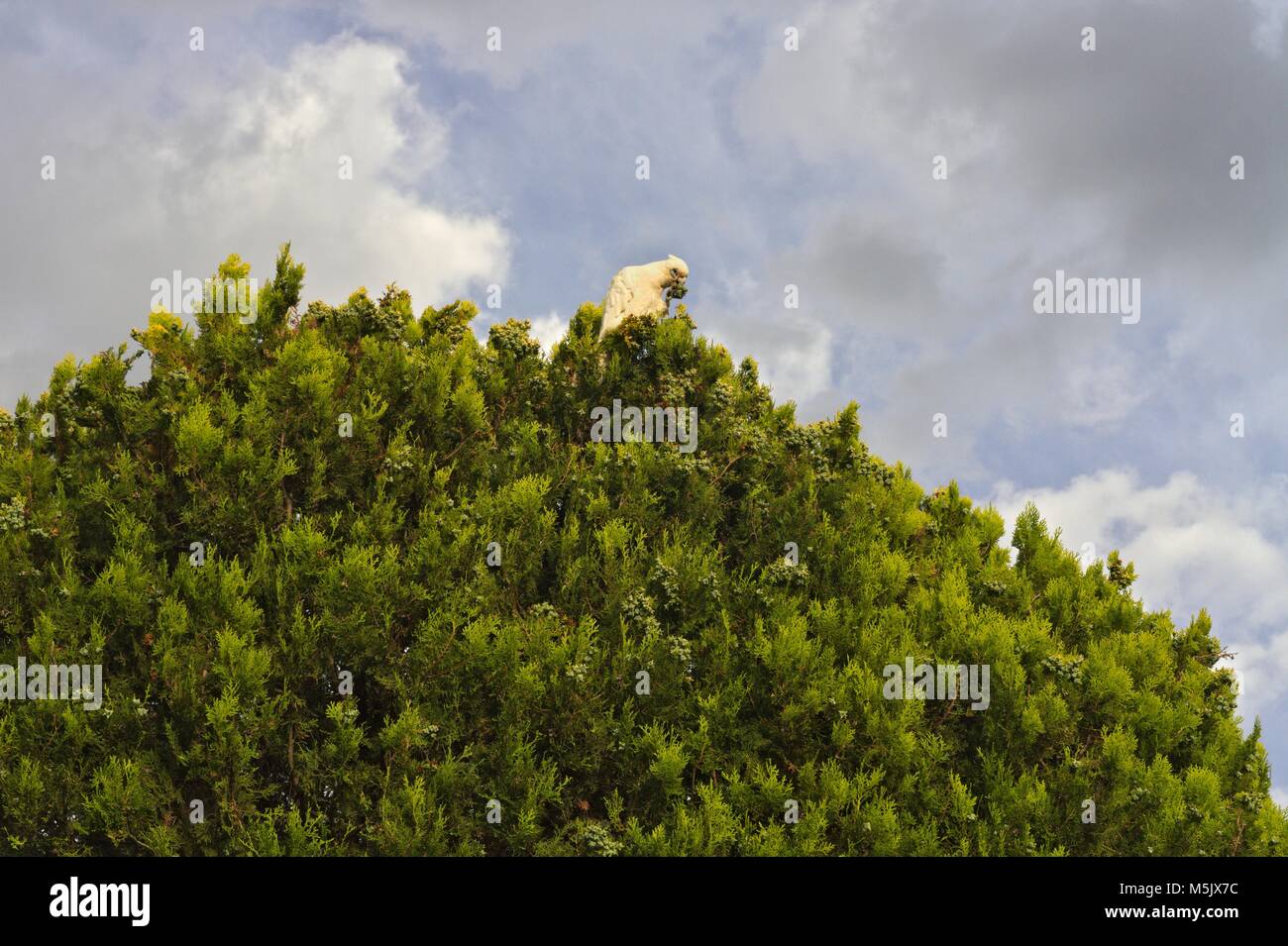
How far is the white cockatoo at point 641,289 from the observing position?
632 inches

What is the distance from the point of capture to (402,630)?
12.4m

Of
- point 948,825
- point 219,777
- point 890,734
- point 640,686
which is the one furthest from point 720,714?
point 219,777

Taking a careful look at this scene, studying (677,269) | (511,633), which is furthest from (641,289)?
(511,633)

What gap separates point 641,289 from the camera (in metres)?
16.3

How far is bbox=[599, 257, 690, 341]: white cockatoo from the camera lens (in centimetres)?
1606

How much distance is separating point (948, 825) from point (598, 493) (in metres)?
5.57

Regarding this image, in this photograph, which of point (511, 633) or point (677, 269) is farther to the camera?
point (677, 269)

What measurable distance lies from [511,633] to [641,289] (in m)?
6.28

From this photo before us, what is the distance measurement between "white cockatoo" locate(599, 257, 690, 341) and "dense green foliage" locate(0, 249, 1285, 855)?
2.60 feet

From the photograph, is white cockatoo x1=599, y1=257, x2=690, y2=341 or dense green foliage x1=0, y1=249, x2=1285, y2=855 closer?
dense green foliage x1=0, y1=249, x2=1285, y2=855

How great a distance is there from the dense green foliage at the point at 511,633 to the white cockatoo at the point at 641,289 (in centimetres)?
79

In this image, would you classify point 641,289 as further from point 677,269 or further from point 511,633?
point 511,633
